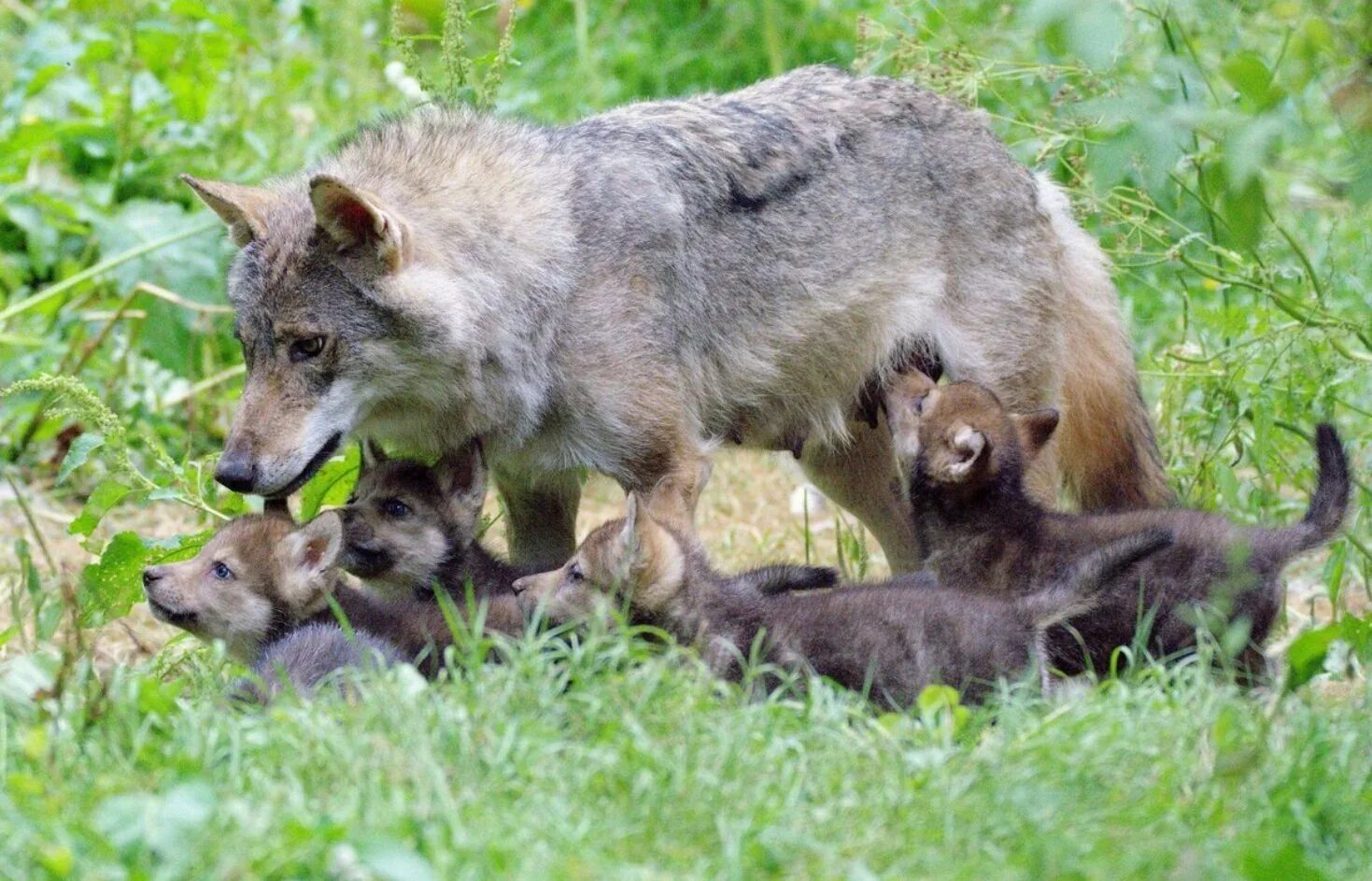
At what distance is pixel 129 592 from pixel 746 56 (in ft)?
21.7

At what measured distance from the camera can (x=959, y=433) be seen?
5.56 metres

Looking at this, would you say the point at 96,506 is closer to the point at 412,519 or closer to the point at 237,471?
the point at 237,471

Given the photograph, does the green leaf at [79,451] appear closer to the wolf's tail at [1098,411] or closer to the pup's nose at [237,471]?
the pup's nose at [237,471]

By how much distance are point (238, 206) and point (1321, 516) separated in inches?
133

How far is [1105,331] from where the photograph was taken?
22.5 ft

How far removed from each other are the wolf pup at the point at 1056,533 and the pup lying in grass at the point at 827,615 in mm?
217

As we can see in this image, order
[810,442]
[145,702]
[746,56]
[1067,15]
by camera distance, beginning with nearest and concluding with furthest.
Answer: [1067,15] < [145,702] < [810,442] < [746,56]

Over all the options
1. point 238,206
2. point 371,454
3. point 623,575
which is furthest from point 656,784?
point 238,206

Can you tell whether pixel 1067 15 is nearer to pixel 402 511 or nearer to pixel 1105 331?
pixel 402 511

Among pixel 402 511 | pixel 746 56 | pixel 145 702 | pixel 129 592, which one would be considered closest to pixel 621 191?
pixel 402 511

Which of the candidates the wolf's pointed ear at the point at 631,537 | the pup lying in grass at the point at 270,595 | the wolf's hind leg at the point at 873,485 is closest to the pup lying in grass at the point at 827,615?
the wolf's pointed ear at the point at 631,537

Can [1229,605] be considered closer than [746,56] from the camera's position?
Yes

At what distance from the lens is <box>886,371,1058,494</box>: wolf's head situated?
5500 millimetres

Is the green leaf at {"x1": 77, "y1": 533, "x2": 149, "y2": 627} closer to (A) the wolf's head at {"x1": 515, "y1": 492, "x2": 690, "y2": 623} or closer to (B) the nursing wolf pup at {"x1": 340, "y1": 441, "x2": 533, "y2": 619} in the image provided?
(B) the nursing wolf pup at {"x1": 340, "y1": 441, "x2": 533, "y2": 619}
